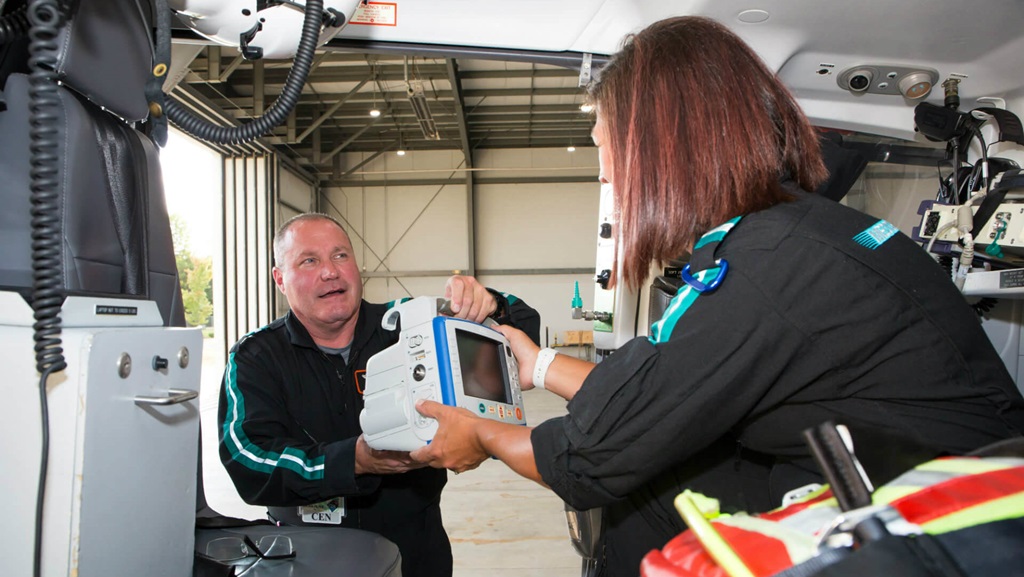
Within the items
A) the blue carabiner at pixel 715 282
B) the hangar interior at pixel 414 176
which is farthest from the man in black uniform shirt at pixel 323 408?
the hangar interior at pixel 414 176

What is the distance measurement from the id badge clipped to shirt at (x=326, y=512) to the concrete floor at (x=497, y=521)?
70.3 inches

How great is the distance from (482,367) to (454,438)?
0.29 meters

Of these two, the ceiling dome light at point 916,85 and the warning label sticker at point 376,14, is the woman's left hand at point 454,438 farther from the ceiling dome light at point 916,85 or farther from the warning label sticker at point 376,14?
the ceiling dome light at point 916,85

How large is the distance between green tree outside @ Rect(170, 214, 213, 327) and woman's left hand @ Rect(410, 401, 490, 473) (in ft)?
61.7

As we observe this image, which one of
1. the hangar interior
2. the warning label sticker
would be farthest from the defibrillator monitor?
the hangar interior

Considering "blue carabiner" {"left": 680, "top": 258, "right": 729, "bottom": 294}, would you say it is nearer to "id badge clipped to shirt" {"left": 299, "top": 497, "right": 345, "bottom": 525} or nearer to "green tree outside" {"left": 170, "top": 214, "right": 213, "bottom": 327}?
"id badge clipped to shirt" {"left": 299, "top": 497, "right": 345, "bottom": 525}

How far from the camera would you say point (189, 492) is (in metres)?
1.18

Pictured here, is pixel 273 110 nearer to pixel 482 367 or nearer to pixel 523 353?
pixel 482 367

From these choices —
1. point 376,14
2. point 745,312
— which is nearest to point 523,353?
point 745,312

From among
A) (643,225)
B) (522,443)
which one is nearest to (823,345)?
(643,225)

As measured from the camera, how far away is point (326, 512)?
6.62 feet

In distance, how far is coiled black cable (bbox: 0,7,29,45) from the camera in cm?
95

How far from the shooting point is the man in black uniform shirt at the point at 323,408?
1760mm

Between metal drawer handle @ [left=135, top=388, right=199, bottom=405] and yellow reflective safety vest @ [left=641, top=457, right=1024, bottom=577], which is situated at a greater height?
metal drawer handle @ [left=135, top=388, right=199, bottom=405]
